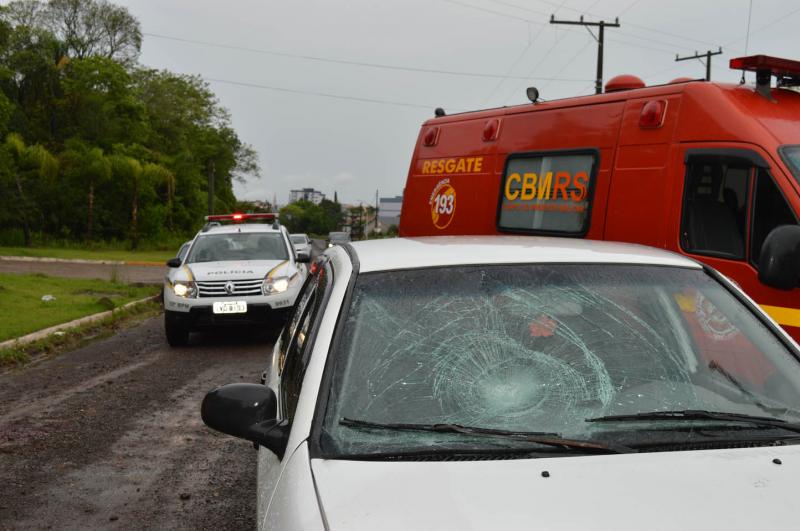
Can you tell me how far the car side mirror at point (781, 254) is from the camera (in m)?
4.35

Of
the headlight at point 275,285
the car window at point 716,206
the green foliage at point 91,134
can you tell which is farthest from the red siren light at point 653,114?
the green foliage at point 91,134

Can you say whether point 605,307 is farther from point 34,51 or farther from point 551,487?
point 34,51

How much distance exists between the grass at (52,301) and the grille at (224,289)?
2557 millimetres

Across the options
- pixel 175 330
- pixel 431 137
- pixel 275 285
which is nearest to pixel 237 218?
pixel 275 285

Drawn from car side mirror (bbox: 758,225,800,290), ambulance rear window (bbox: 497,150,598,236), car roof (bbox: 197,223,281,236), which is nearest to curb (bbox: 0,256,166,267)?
car roof (bbox: 197,223,281,236)

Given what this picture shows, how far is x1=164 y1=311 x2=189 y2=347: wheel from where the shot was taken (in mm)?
11570

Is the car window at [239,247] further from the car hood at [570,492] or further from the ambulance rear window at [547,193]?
the car hood at [570,492]

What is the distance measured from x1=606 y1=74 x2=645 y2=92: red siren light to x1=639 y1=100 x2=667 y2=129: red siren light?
116cm

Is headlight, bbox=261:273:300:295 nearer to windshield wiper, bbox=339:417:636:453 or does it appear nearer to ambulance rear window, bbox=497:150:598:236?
ambulance rear window, bbox=497:150:598:236

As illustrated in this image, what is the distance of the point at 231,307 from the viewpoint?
11.7 meters

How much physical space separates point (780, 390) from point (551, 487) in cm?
107

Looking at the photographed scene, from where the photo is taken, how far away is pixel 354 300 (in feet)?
9.15

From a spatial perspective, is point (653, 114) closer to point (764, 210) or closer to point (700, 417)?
point (764, 210)

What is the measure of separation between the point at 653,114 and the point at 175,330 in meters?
7.43
